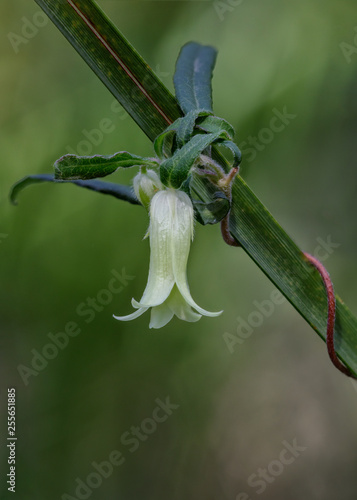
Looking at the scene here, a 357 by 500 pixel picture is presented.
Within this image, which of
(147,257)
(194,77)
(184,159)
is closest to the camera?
(184,159)

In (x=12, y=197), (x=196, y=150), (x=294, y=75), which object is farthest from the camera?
(x=294, y=75)

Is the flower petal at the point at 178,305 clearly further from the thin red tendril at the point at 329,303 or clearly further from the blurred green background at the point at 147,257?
the blurred green background at the point at 147,257

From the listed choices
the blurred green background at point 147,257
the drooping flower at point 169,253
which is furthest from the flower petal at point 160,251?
the blurred green background at point 147,257

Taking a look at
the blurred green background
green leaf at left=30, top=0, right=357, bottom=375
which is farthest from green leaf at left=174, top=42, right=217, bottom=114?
the blurred green background

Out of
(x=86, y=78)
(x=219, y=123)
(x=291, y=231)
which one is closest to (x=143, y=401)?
(x=291, y=231)

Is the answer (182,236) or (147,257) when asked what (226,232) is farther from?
(147,257)

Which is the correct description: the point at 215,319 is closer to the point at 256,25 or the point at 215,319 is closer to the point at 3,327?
the point at 3,327

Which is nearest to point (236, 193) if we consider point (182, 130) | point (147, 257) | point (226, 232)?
point (226, 232)
